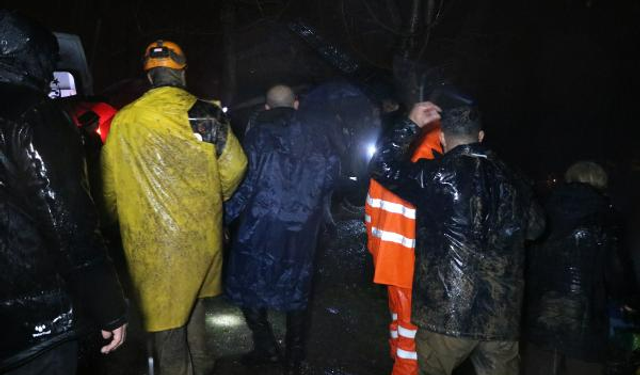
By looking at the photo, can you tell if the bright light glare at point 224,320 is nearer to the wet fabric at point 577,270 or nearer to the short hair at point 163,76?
the short hair at point 163,76

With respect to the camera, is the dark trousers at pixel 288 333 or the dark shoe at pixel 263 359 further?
the dark shoe at pixel 263 359

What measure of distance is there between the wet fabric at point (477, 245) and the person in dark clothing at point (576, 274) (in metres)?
0.71

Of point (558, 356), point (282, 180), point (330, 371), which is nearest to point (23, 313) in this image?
point (282, 180)

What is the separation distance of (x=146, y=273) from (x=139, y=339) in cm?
145

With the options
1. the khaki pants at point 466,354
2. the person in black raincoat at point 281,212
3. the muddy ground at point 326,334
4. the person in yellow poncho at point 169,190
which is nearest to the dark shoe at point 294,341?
the person in black raincoat at point 281,212

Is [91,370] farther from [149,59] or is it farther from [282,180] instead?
[149,59]

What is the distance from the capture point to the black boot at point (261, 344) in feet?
12.0

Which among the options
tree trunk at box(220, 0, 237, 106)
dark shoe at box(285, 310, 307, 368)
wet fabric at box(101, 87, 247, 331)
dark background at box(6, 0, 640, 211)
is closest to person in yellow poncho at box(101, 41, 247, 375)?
wet fabric at box(101, 87, 247, 331)

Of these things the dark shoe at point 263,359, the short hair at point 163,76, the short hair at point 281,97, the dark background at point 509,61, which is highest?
the dark background at point 509,61

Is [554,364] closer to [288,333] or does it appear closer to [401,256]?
[401,256]

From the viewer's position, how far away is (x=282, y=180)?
337 cm

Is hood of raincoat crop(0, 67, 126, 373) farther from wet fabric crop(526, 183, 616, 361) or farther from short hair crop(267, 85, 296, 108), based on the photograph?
wet fabric crop(526, 183, 616, 361)

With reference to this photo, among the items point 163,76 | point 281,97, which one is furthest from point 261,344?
point 163,76

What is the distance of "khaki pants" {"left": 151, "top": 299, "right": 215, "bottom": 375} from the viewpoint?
2906 millimetres
